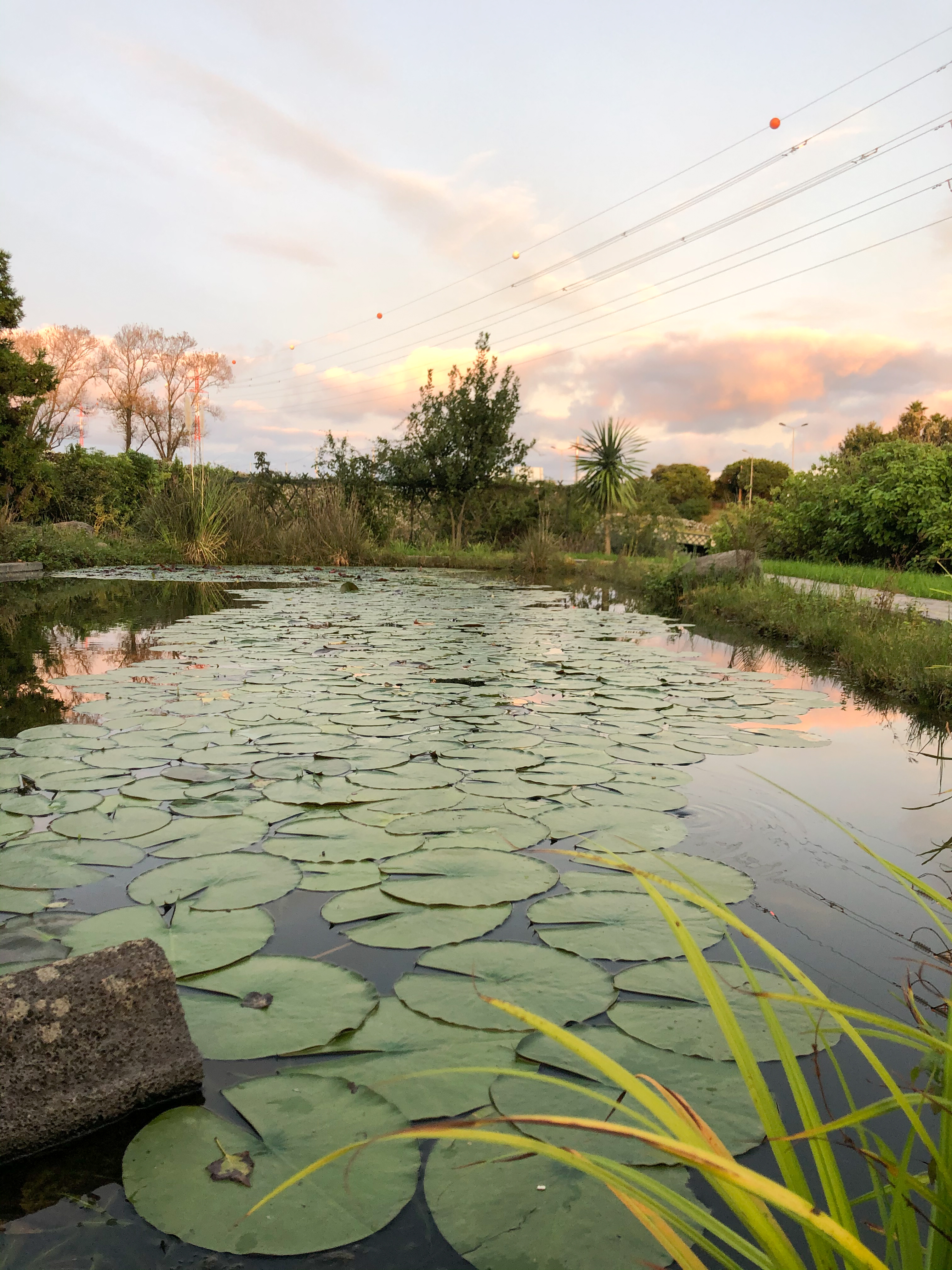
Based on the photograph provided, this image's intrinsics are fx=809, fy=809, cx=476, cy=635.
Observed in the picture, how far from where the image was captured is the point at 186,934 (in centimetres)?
148

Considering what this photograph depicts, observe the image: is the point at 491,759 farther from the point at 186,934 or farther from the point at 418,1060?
the point at 418,1060

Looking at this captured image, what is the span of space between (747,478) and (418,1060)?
122 feet

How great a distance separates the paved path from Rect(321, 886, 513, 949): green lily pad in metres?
3.81

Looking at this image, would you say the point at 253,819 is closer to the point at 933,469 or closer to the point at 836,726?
the point at 836,726

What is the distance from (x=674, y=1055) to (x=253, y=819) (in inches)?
47.8

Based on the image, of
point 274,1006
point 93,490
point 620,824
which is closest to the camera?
point 274,1006

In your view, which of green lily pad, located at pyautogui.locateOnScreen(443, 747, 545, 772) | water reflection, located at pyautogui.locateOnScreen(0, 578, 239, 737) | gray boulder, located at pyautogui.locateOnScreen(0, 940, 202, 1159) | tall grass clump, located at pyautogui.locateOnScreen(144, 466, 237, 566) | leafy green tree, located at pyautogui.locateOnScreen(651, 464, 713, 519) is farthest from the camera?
leafy green tree, located at pyautogui.locateOnScreen(651, 464, 713, 519)

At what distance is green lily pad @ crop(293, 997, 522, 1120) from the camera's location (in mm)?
1065

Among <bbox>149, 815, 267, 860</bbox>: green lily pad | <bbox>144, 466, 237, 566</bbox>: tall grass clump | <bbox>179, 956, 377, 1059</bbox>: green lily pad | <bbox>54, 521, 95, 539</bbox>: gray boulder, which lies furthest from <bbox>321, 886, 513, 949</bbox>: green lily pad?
<bbox>54, 521, 95, 539</bbox>: gray boulder

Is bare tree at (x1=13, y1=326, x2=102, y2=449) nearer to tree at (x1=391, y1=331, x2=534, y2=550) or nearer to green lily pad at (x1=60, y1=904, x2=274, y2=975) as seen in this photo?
tree at (x1=391, y1=331, x2=534, y2=550)

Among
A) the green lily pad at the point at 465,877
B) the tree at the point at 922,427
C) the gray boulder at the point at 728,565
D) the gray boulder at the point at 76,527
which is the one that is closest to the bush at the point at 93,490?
the gray boulder at the point at 76,527

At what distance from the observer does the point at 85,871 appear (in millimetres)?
1720

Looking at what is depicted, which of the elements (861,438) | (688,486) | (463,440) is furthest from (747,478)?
(463,440)

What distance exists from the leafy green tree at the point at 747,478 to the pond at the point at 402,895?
1336 inches
